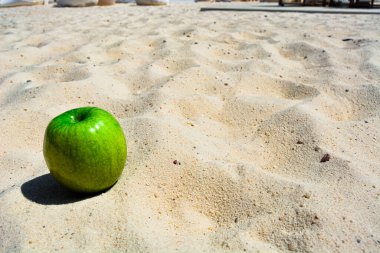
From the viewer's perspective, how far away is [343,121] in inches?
84.7

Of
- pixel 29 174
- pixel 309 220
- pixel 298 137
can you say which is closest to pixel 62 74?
pixel 29 174

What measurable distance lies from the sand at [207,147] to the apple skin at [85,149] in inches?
4.1

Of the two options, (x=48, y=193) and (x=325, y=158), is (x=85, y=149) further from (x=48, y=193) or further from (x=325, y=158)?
(x=325, y=158)

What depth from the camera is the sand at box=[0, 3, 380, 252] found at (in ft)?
4.48

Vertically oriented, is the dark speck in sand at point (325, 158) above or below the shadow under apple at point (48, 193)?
above

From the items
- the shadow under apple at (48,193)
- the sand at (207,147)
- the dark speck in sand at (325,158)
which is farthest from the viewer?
the dark speck in sand at (325,158)

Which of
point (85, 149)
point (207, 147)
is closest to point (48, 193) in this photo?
point (85, 149)

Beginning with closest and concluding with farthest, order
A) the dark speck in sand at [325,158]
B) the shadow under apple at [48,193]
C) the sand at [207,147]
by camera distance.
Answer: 1. the sand at [207,147]
2. the shadow under apple at [48,193]
3. the dark speck in sand at [325,158]

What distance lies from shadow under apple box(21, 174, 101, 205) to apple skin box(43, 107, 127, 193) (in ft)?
0.21

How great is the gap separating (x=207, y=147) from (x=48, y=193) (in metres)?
0.72

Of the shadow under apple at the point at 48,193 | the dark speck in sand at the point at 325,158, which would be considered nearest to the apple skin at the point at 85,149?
the shadow under apple at the point at 48,193

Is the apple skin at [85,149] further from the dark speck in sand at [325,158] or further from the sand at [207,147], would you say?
the dark speck in sand at [325,158]

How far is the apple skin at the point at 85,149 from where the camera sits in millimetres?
1414

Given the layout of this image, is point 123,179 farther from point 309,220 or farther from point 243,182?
point 309,220
